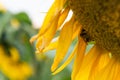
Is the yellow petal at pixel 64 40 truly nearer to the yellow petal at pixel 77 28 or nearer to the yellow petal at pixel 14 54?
the yellow petal at pixel 77 28

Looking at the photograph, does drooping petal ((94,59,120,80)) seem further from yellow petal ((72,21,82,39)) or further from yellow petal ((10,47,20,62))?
yellow petal ((10,47,20,62))

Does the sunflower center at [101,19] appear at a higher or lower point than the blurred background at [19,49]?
higher

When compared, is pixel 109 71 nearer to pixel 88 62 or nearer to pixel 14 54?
pixel 88 62

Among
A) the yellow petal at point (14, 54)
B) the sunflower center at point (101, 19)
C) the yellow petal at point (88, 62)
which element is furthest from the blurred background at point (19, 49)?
the sunflower center at point (101, 19)

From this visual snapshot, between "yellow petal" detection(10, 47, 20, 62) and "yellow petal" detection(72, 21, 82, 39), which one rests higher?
"yellow petal" detection(72, 21, 82, 39)

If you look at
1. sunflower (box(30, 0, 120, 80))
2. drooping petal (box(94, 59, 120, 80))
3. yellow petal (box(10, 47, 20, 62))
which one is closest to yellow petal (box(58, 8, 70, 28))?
sunflower (box(30, 0, 120, 80))

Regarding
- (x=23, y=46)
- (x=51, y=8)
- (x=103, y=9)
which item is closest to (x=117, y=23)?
(x=103, y=9)

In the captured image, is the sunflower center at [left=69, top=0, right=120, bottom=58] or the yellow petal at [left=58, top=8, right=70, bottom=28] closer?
the sunflower center at [left=69, top=0, right=120, bottom=58]

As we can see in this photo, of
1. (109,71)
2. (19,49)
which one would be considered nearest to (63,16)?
(109,71)
